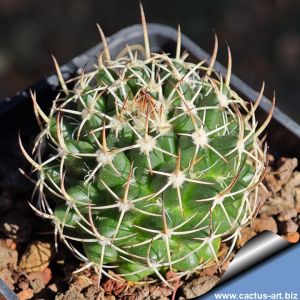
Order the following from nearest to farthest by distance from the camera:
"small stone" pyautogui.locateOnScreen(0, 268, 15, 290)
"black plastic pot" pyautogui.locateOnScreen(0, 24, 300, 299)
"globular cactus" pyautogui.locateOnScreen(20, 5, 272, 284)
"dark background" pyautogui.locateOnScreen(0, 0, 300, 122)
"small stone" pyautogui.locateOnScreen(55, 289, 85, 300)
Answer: "globular cactus" pyautogui.locateOnScreen(20, 5, 272, 284), "small stone" pyautogui.locateOnScreen(55, 289, 85, 300), "small stone" pyautogui.locateOnScreen(0, 268, 15, 290), "black plastic pot" pyautogui.locateOnScreen(0, 24, 300, 299), "dark background" pyautogui.locateOnScreen(0, 0, 300, 122)

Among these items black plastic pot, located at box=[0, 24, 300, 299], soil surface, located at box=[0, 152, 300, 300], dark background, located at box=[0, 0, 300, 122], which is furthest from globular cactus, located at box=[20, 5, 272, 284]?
dark background, located at box=[0, 0, 300, 122]

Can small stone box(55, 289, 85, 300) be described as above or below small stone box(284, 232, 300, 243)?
above

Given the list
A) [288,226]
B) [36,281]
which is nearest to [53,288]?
[36,281]

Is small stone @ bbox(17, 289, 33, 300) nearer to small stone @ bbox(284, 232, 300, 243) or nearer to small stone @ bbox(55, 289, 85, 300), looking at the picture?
small stone @ bbox(55, 289, 85, 300)

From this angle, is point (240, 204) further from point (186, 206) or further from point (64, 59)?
point (64, 59)

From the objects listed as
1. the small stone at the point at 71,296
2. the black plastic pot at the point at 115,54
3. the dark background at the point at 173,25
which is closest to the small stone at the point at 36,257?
the small stone at the point at 71,296

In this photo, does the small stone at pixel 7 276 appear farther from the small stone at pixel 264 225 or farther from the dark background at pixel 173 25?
the dark background at pixel 173 25
